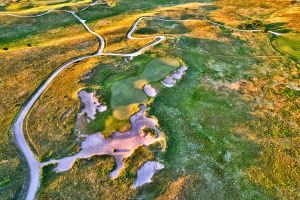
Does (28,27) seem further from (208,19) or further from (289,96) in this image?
(289,96)

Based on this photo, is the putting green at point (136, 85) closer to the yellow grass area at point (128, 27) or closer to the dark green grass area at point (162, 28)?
Answer: the yellow grass area at point (128, 27)

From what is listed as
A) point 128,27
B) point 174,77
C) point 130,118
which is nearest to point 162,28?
point 128,27

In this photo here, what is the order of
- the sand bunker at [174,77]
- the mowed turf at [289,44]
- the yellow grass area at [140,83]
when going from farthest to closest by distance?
the mowed turf at [289,44] → the sand bunker at [174,77] → the yellow grass area at [140,83]

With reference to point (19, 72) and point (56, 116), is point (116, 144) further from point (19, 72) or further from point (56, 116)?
Result: point (19, 72)

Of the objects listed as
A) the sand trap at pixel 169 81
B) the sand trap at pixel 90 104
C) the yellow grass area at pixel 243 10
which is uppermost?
the yellow grass area at pixel 243 10

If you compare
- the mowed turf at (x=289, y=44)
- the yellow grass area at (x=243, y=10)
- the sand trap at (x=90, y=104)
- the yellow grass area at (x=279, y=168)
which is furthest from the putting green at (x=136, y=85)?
the yellow grass area at (x=243, y=10)

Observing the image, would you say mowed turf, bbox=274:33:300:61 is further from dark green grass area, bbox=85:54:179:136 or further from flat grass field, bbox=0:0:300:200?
dark green grass area, bbox=85:54:179:136
